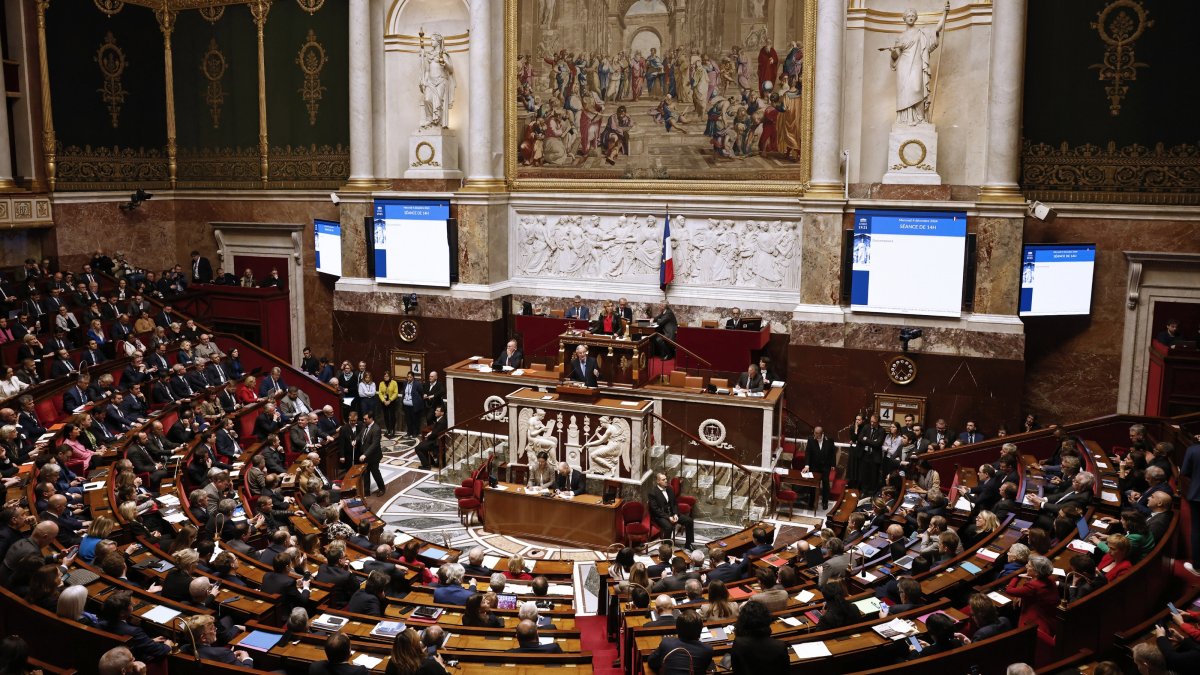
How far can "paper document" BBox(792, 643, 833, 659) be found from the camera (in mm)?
7641

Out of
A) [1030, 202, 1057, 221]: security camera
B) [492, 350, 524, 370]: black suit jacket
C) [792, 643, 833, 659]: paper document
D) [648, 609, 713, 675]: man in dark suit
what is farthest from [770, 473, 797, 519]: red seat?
[648, 609, 713, 675]: man in dark suit

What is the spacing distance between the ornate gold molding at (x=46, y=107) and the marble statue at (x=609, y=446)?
15932mm

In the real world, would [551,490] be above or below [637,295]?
below

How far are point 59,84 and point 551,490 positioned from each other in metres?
17.1

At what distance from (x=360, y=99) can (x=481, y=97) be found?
325 centimetres

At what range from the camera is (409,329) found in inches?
871

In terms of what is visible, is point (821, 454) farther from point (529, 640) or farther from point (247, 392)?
point (247, 392)

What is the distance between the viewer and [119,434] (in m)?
16.0

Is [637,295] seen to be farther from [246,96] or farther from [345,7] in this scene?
[246,96]

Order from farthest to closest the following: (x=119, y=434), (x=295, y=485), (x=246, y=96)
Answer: (x=246, y=96)
(x=119, y=434)
(x=295, y=485)

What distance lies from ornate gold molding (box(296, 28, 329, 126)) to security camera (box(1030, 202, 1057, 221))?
17.0 meters

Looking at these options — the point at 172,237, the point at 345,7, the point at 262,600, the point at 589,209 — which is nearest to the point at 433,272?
the point at 589,209

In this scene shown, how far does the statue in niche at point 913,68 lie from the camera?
1792 centimetres

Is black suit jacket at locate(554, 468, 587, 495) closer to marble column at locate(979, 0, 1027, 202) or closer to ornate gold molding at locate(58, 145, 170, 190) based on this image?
marble column at locate(979, 0, 1027, 202)
